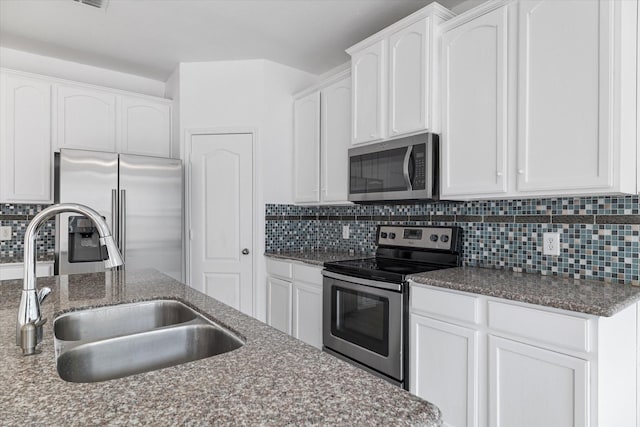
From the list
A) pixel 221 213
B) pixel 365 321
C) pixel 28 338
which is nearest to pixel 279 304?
pixel 221 213

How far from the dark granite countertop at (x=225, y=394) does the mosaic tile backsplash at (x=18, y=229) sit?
2.90 metres

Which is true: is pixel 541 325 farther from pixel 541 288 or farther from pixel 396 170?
pixel 396 170

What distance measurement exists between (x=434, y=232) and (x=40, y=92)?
3343 mm

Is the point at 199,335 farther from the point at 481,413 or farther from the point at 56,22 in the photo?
the point at 56,22

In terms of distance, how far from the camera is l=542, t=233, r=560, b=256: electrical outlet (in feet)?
6.73

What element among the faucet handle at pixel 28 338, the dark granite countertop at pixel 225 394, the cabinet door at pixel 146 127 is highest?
the cabinet door at pixel 146 127

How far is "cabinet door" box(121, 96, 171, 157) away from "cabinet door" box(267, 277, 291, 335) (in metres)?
1.66

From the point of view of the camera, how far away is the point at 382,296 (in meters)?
2.23

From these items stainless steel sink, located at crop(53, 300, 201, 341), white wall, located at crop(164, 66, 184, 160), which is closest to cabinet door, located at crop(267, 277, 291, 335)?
white wall, located at crop(164, 66, 184, 160)

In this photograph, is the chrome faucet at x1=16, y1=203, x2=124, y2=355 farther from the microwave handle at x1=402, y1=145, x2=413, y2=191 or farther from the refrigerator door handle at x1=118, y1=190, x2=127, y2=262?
the refrigerator door handle at x1=118, y1=190, x2=127, y2=262

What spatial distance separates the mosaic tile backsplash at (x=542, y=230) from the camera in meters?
1.84

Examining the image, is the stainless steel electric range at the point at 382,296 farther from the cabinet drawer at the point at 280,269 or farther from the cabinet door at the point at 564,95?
the cabinet door at the point at 564,95

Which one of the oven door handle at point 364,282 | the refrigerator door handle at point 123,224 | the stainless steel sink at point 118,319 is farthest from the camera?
the refrigerator door handle at point 123,224

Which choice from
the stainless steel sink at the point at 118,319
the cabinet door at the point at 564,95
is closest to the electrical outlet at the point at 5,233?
the stainless steel sink at the point at 118,319
